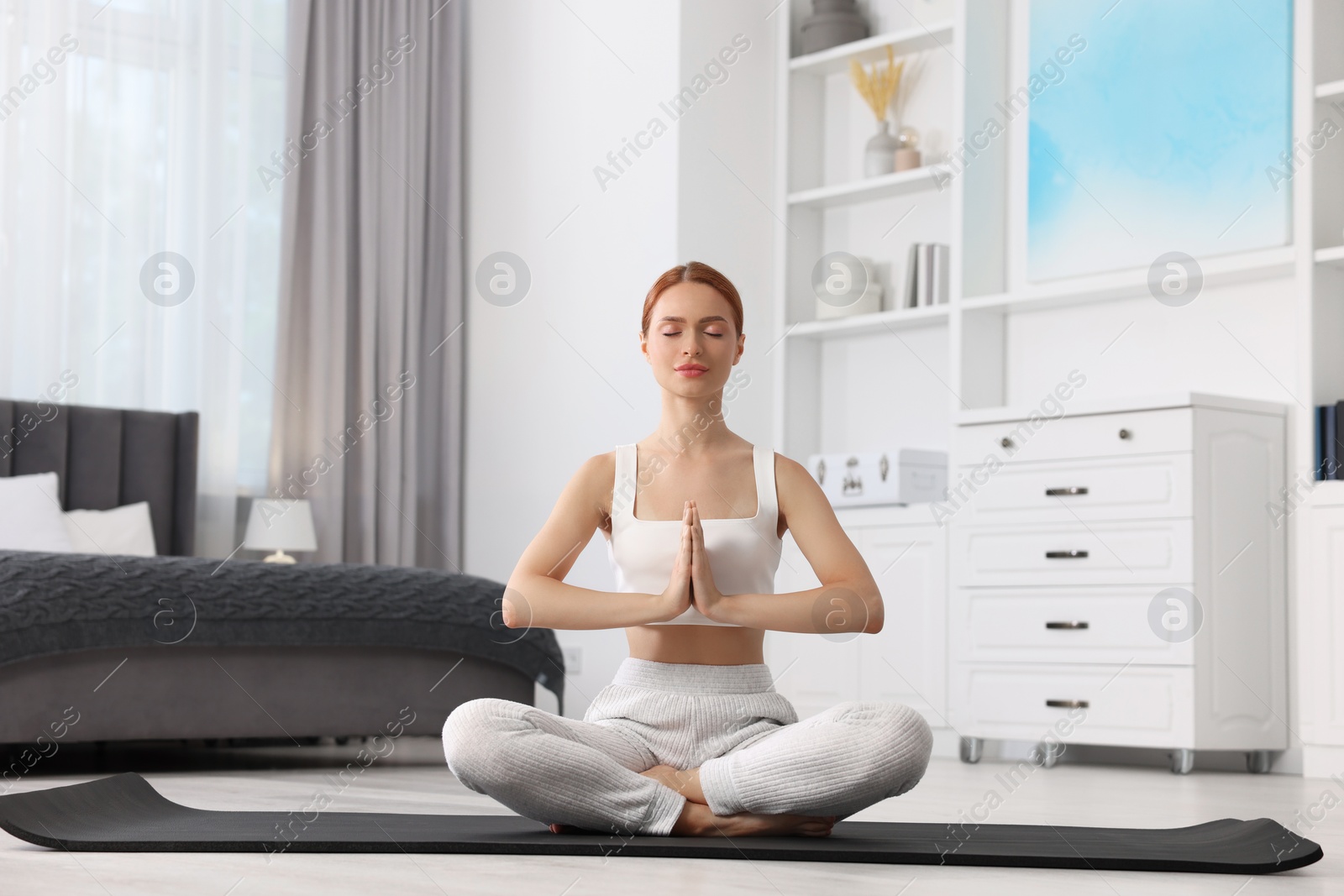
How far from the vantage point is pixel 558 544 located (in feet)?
6.84

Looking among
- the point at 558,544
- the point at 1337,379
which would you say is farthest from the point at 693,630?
the point at 1337,379

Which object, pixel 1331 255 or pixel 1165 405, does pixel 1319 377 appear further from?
pixel 1165 405

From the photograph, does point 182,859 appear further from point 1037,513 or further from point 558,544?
point 1037,513

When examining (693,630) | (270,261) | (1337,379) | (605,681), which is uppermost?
(270,261)

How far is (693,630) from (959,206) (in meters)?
3.13

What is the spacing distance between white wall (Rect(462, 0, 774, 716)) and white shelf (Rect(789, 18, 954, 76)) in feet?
0.62

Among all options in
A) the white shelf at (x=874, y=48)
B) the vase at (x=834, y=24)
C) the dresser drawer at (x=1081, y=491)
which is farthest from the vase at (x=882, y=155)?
the dresser drawer at (x=1081, y=491)

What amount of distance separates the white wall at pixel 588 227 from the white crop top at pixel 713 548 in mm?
3089

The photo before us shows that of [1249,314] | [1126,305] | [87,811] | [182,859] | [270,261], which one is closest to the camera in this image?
[182,859]

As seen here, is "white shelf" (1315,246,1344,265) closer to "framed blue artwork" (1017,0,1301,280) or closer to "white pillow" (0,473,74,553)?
"framed blue artwork" (1017,0,1301,280)

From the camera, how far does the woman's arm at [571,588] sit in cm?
191

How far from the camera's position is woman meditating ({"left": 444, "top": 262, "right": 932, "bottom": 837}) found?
189 cm

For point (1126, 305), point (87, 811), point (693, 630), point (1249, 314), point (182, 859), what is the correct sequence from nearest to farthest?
point (182, 859) < point (693, 630) < point (87, 811) < point (1249, 314) < point (1126, 305)

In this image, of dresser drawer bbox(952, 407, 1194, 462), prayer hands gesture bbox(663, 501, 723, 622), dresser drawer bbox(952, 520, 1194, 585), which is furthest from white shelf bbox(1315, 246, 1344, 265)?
prayer hands gesture bbox(663, 501, 723, 622)
